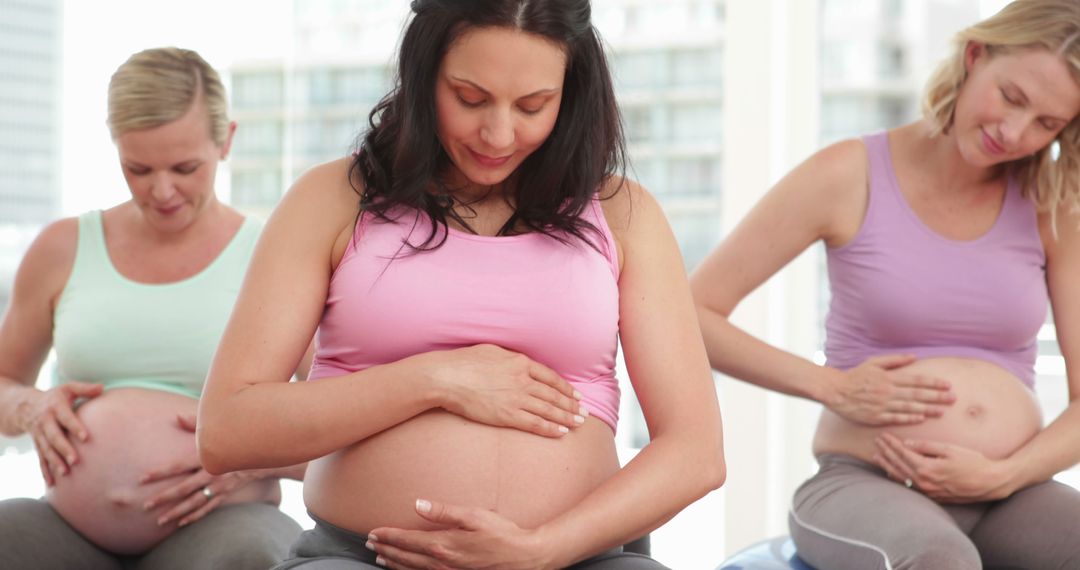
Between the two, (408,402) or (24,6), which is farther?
(24,6)

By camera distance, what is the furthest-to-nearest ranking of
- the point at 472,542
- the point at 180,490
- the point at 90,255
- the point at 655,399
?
the point at 90,255 < the point at 180,490 < the point at 655,399 < the point at 472,542

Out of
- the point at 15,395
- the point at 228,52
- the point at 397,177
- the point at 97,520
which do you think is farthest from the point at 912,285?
the point at 228,52

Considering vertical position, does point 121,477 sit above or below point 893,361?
below

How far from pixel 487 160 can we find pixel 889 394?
0.78 m

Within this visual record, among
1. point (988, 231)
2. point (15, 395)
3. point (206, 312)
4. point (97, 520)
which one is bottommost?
point (97, 520)

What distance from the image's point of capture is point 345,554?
1.40m

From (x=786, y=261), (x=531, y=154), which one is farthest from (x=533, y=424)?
(x=786, y=261)

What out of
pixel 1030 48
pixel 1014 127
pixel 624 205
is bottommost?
pixel 624 205

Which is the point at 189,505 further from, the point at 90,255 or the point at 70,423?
the point at 90,255

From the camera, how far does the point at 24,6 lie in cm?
409

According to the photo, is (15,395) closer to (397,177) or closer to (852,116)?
(397,177)

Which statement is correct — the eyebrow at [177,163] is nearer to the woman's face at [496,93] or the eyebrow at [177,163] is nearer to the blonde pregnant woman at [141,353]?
the blonde pregnant woman at [141,353]

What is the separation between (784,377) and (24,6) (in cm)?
330

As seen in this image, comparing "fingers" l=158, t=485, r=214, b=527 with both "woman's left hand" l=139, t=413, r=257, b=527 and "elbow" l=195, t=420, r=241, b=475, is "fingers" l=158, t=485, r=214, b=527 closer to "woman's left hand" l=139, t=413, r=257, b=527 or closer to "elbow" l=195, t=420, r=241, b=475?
"woman's left hand" l=139, t=413, r=257, b=527
